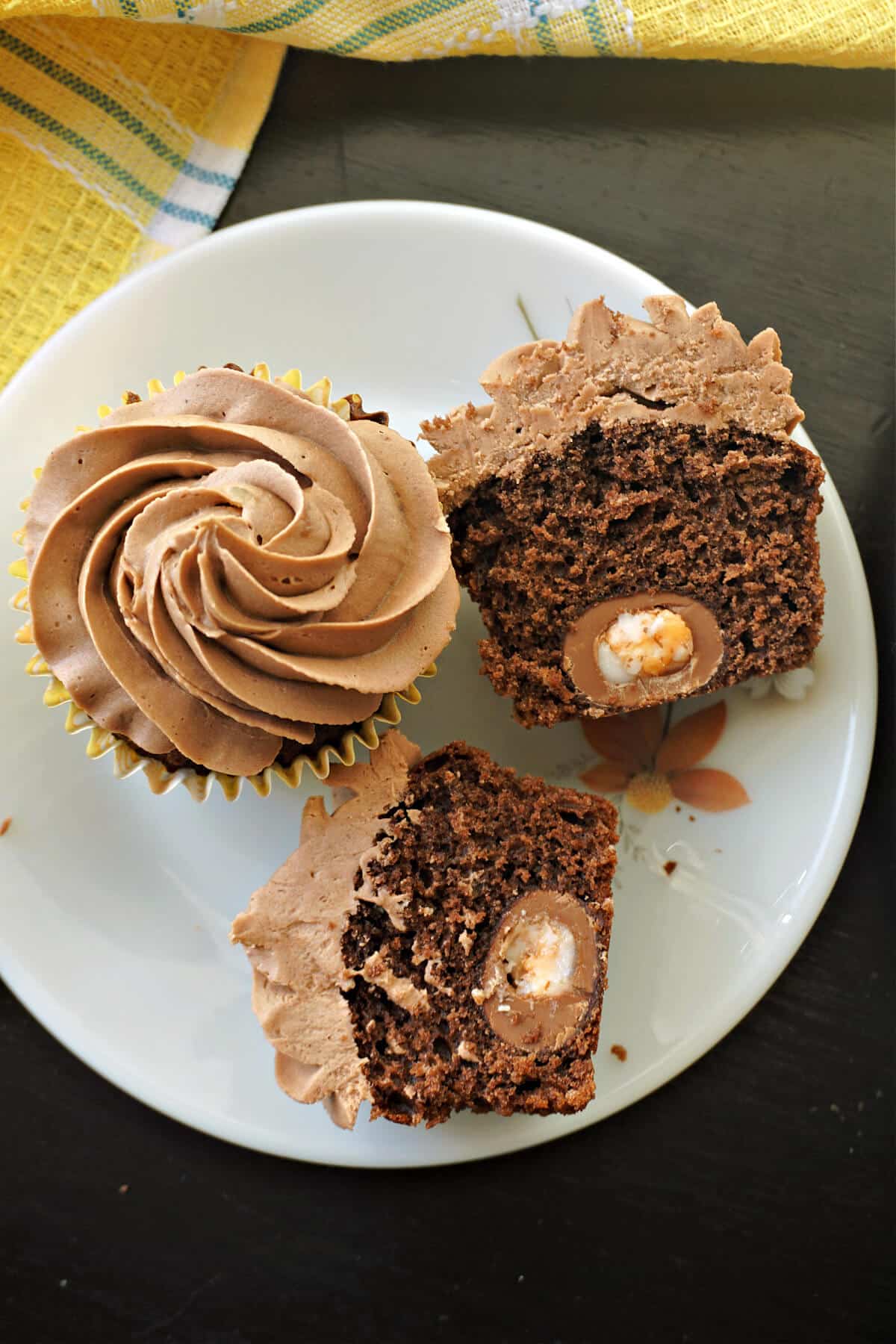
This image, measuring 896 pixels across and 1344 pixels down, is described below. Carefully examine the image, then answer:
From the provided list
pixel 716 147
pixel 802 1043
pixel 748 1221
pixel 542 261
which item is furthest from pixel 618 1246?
pixel 716 147

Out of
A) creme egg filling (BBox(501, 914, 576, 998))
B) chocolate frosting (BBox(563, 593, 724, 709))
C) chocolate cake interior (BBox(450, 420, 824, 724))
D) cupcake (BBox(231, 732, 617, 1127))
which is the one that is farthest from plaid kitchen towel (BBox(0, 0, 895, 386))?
creme egg filling (BBox(501, 914, 576, 998))

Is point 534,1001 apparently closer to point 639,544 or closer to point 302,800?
point 302,800

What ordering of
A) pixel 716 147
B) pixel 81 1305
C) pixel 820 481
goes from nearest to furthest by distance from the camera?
pixel 820 481 < pixel 81 1305 < pixel 716 147

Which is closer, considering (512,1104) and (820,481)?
(512,1104)

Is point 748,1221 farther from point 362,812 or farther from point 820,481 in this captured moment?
point 820,481

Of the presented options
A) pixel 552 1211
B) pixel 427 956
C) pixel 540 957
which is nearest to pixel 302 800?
pixel 427 956
